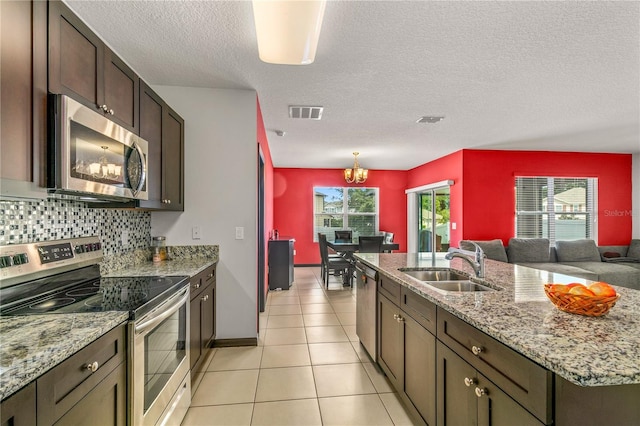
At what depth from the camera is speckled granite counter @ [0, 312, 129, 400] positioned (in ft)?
2.60

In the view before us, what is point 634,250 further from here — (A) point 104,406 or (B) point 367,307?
(A) point 104,406

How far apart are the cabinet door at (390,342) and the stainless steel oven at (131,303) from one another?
1.40 m

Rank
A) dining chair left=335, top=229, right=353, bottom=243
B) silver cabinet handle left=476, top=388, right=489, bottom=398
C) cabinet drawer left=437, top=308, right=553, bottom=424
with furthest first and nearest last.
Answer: dining chair left=335, top=229, right=353, bottom=243, silver cabinet handle left=476, top=388, right=489, bottom=398, cabinet drawer left=437, top=308, right=553, bottom=424

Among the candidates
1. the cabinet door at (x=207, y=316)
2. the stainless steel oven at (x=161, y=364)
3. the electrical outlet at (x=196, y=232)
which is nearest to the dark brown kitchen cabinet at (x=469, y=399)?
the stainless steel oven at (x=161, y=364)

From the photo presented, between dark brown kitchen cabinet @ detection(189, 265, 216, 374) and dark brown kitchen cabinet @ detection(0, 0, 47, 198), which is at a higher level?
dark brown kitchen cabinet @ detection(0, 0, 47, 198)

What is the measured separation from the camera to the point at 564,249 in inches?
202

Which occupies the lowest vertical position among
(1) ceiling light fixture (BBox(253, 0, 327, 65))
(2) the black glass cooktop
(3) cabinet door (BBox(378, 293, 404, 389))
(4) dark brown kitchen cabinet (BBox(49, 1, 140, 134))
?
(3) cabinet door (BBox(378, 293, 404, 389))

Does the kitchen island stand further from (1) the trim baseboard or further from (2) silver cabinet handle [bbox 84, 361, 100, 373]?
(1) the trim baseboard

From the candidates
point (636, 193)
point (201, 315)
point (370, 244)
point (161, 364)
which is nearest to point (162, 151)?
point (201, 315)

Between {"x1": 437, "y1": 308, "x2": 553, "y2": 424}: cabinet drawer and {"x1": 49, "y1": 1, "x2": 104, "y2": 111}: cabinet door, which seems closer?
{"x1": 437, "y1": 308, "x2": 553, "y2": 424}: cabinet drawer

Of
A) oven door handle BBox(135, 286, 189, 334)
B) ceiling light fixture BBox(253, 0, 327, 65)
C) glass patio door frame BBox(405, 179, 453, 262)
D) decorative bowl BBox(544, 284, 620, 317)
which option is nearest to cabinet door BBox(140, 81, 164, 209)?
oven door handle BBox(135, 286, 189, 334)

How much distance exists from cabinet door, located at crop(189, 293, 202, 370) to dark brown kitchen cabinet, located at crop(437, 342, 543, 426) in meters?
1.66

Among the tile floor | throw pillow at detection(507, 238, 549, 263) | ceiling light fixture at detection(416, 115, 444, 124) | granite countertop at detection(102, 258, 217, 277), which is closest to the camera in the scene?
the tile floor

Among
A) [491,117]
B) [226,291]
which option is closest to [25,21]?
[226,291]
